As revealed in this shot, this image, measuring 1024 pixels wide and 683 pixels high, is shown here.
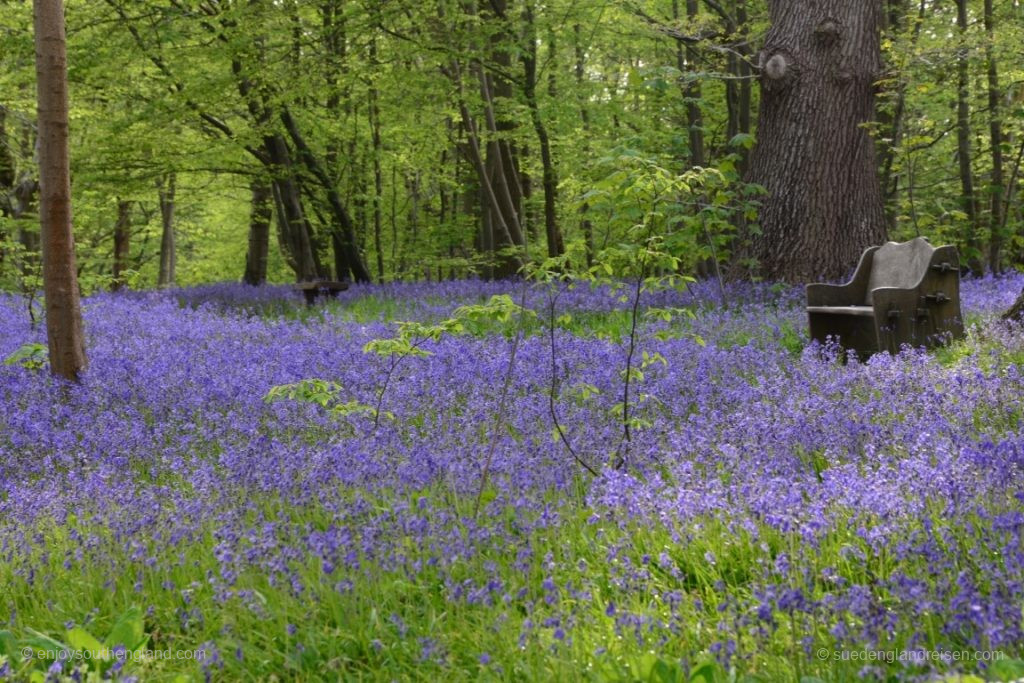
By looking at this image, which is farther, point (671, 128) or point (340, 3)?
point (671, 128)

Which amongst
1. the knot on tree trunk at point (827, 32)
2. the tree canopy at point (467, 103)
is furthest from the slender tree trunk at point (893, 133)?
the knot on tree trunk at point (827, 32)

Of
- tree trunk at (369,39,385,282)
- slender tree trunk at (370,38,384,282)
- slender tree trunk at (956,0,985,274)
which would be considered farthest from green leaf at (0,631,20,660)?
slender tree trunk at (956,0,985,274)

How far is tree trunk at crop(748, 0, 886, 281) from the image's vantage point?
32.2ft

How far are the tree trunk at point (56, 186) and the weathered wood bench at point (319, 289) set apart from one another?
667 centimetres

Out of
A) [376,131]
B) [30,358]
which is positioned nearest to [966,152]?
[376,131]

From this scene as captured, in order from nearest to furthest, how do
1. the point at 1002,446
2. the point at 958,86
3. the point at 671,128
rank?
the point at 1002,446 → the point at 958,86 → the point at 671,128

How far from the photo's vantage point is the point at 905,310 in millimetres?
6516

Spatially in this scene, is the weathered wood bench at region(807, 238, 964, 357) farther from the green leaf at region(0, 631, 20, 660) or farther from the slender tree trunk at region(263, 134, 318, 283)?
the slender tree trunk at region(263, 134, 318, 283)

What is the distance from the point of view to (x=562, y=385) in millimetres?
5742

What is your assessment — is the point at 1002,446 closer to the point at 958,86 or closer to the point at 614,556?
the point at 614,556

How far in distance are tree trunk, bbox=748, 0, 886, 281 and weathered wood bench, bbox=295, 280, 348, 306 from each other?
6507 millimetres

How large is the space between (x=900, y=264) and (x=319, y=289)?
8558 millimetres

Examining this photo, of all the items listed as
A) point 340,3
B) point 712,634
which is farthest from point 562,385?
point 340,3

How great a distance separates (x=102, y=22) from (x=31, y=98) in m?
5.70
